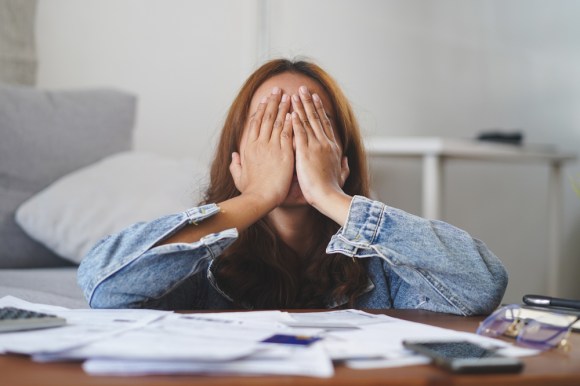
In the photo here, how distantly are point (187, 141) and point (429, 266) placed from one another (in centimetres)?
160

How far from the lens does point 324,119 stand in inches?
42.4

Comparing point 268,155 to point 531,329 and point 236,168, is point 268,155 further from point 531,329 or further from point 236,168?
point 531,329

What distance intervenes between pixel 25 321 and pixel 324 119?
2.00ft

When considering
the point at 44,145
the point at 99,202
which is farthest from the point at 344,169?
the point at 44,145

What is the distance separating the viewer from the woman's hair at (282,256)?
1.01 m

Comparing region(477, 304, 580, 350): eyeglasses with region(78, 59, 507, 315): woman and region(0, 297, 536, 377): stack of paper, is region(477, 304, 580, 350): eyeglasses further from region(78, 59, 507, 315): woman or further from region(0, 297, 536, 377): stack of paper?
region(78, 59, 507, 315): woman

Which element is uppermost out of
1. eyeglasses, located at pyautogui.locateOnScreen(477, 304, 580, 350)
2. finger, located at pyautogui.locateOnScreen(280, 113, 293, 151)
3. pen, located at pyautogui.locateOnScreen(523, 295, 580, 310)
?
finger, located at pyautogui.locateOnScreen(280, 113, 293, 151)

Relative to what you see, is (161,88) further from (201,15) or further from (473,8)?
(473,8)

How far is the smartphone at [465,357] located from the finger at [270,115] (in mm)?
548

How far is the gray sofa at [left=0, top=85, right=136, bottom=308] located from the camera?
154 centimetres

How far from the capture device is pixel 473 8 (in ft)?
9.85

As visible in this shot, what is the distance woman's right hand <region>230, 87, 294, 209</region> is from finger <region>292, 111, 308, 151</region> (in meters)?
0.01

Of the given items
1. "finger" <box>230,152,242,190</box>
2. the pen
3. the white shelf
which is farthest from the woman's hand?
the white shelf

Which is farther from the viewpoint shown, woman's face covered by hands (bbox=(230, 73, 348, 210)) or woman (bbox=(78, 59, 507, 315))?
woman's face covered by hands (bbox=(230, 73, 348, 210))
